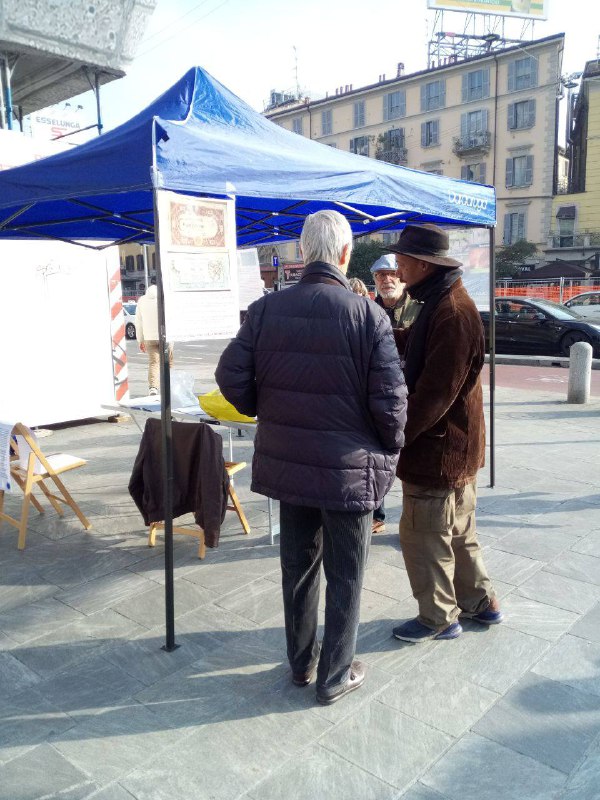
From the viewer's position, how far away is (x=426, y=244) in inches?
108

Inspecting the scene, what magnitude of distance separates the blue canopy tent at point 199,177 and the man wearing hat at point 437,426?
2.76ft

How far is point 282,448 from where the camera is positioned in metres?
2.37

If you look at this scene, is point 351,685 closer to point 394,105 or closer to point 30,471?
point 30,471

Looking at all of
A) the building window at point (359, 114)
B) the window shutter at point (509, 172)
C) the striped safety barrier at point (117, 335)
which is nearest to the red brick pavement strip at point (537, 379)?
the striped safety barrier at point (117, 335)

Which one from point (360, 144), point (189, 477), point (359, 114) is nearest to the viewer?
point (189, 477)

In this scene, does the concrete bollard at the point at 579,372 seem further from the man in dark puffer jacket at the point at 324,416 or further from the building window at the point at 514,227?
the building window at the point at 514,227

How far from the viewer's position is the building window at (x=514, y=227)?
35.7 m

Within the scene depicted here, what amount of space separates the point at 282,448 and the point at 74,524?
2.80 meters

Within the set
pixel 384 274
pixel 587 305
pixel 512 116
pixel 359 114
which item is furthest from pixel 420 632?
pixel 359 114

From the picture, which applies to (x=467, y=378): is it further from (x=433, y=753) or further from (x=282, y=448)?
(x=433, y=753)

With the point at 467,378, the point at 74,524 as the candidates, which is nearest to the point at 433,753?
the point at 467,378

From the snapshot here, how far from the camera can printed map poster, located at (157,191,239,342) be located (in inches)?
110

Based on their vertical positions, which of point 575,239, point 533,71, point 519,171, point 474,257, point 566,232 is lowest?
point 474,257

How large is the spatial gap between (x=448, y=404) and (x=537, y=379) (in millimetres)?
10073
